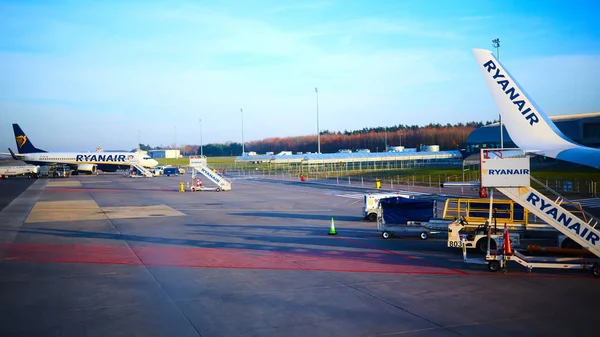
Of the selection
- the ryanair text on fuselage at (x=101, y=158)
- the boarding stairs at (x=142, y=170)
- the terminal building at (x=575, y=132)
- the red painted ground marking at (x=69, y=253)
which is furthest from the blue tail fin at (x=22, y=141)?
the terminal building at (x=575, y=132)

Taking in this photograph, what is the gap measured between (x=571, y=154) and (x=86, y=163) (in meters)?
92.9

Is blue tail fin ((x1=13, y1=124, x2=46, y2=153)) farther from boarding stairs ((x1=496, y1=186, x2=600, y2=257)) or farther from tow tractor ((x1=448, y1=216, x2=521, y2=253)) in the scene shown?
boarding stairs ((x1=496, y1=186, x2=600, y2=257))

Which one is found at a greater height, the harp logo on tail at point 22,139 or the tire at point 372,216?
the harp logo on tail at point 22,139

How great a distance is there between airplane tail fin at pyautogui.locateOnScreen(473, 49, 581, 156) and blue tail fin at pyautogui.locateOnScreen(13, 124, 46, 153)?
10011 cm

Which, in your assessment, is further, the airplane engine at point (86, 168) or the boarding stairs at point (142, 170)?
the airplane engine at point (86, 168)

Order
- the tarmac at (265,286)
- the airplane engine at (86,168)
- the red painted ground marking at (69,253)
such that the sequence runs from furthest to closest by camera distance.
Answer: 1. the airplane engine at (86,168)
2. the red painted ground marking at (69,253)
3. the tarmac at (265,286)

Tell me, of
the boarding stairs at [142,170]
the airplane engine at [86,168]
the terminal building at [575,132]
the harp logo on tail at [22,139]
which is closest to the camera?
the terminal building at [575,132]

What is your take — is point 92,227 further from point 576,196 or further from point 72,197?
point 576,196

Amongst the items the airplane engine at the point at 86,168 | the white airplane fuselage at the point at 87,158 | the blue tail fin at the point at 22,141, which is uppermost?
the blue tail fin at the point at 22,141

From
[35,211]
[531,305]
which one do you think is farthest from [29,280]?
[35,211]

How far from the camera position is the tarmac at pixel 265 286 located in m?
12.2

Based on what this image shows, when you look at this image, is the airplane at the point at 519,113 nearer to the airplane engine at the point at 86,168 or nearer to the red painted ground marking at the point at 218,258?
the red painted ground marking at the point at 218,258

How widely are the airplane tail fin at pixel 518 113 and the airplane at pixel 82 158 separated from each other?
266ft

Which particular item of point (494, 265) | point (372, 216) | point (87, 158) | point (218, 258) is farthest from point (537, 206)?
point (87, 158)
